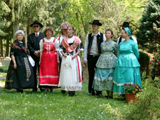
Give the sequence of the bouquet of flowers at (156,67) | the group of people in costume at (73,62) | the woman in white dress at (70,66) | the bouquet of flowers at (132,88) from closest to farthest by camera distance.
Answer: the bouquet of flowers at (132,88) < the group of people in costume at (73,62) < the woman in white dress at (70,66) < the bouquet of flowers at (156,67)

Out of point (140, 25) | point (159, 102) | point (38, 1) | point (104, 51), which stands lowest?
point (159, 102)

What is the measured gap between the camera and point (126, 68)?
7270mm

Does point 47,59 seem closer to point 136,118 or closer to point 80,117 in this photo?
point 80,117

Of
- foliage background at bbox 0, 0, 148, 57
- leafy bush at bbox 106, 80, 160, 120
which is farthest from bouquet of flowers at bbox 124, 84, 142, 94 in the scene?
foliage background at bbox 0, 0, 148, 57

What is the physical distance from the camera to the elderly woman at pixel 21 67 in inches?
314

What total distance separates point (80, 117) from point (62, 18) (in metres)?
25.7

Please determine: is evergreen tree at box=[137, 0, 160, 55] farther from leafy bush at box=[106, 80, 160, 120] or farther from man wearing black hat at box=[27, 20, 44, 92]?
leafy bush at box=[106, 80, 160, 120]

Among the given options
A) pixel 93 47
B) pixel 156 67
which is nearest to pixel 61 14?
pixel 156 67

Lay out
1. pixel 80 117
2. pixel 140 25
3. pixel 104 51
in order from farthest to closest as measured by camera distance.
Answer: pixel 140 25, pixel 104 51, pixel 80 117

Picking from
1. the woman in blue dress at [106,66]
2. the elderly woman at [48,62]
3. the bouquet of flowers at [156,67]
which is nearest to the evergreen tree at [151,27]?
the bouquet of flowers at [156,67]

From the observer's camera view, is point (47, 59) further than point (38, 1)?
No

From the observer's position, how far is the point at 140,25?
79.5ft

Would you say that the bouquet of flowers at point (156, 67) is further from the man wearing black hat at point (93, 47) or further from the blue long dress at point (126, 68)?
the blue long dress at point (126, 68)

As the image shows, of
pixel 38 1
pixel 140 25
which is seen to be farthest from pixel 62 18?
pixel 140 25
